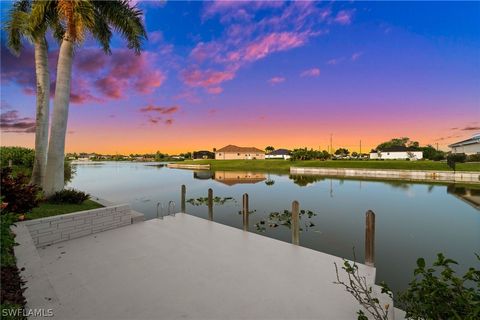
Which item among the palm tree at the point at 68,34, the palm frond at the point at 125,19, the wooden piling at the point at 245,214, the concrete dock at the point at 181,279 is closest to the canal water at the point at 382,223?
the wooden piling at the point at 245,214

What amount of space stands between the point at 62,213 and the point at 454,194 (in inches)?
1161

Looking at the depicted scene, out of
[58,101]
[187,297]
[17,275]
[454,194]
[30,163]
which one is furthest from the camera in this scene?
[454,194]

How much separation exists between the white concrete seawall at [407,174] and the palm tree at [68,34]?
128 ft

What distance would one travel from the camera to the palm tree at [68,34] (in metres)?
7.91

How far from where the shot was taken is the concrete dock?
11.4 feet

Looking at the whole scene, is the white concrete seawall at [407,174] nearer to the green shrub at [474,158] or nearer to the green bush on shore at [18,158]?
the green shrub at [474,158]

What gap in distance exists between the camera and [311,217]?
12.9m

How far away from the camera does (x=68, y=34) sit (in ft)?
26.6

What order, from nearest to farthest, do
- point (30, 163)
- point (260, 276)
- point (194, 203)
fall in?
1. point (260, 276)
2. point (30, 163)
3. point (194, 203)

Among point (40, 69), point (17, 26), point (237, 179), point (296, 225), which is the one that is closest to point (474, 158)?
point (237, 179)

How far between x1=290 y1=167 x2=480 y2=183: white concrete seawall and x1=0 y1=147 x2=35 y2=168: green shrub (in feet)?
137

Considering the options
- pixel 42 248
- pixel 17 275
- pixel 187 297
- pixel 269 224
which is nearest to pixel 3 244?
pixel 17 275

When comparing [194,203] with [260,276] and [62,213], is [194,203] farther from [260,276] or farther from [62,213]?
[260,276]

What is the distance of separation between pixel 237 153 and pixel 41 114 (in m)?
87.1
